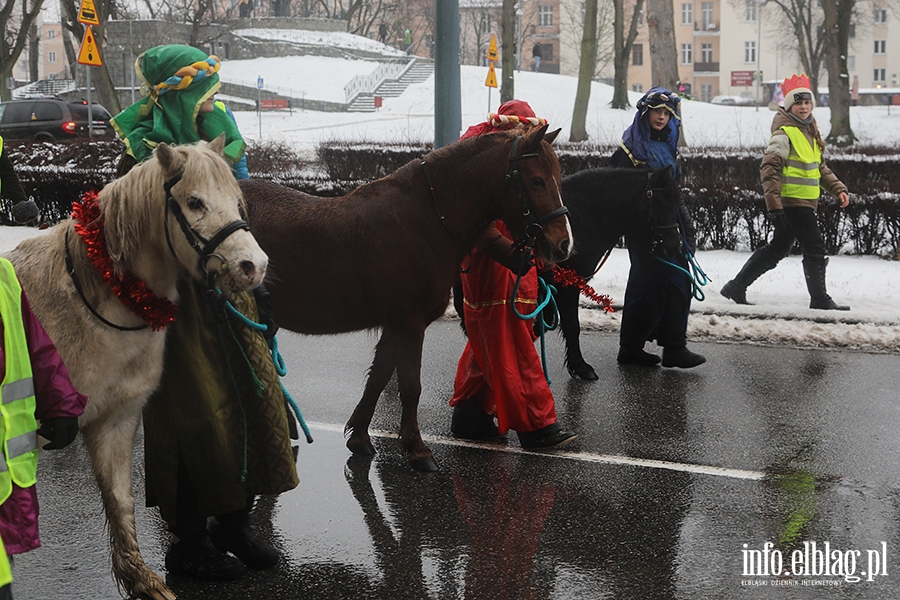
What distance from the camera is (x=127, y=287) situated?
363 cm

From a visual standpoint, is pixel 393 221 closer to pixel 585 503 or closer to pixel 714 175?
pixel 585 503

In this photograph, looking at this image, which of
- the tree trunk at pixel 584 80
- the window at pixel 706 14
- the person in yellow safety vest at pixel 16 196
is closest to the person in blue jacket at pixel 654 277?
the person in yellow safety vest at pixel 16 196

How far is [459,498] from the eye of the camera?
5.20 meters

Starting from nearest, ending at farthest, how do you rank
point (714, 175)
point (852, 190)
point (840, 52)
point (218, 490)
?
point (218, 490), point (852, 190), point (714, 175), point (840, 52)

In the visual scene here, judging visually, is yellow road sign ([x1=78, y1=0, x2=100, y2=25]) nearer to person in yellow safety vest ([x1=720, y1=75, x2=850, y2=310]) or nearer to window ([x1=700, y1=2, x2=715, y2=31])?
person in yellow safety vest ([x1=720, y1=75, x2=850, y2=310])

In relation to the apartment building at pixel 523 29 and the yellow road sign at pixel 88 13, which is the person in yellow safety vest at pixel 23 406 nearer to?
the yellow road sign at pixel 88 13

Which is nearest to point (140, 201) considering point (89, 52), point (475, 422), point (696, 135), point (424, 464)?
point (424, 464)

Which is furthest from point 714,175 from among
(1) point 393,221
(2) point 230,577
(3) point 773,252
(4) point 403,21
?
(4) point 403,21

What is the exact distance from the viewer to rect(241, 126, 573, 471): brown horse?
5324 mm

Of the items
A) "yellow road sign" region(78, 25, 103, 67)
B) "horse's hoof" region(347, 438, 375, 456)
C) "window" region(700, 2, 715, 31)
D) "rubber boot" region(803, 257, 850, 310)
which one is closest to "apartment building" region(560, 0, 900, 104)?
"window" region(700, 2, 715, 31)

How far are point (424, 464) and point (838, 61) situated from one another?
94.0 ft

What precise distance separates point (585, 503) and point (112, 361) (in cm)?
255

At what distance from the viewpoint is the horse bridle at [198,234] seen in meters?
3.46

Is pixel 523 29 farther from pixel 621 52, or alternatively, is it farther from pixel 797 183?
pixel 797 183
